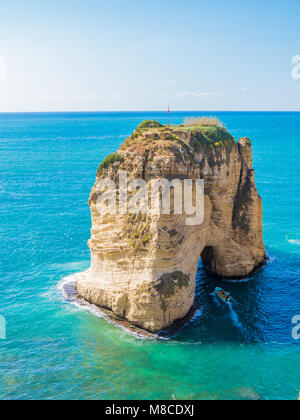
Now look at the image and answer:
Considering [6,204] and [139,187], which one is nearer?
[139,187]

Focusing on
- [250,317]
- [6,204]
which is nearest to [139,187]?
[250,317]

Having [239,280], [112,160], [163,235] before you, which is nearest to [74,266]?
[112,160]

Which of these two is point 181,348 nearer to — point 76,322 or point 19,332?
point 76,322

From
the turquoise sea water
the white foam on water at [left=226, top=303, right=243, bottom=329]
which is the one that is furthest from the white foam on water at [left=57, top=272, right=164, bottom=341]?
the white foam on water at [left=226, top=303, right=243, bottom=329]

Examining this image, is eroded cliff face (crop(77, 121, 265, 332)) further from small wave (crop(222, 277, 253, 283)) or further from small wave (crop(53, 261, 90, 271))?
small wave (crop(53, 261, 90, 271))

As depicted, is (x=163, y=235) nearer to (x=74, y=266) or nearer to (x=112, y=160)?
(x=112, y=160)

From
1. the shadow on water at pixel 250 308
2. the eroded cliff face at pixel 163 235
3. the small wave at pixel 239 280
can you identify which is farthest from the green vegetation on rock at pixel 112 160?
the small wave at pixel 239 280

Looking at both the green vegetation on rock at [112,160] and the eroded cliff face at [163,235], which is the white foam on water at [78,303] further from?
the green vegetation on rock at [112,160]
